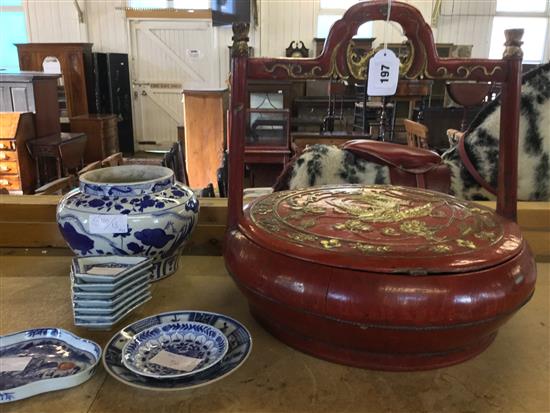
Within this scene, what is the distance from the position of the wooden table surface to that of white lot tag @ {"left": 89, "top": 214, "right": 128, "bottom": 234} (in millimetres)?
131

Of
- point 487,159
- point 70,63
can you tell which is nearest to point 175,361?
point 487,159

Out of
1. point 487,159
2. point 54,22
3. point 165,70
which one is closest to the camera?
point 487,159

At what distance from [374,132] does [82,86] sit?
3674 mm

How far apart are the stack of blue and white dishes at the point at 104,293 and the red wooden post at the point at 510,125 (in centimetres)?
54

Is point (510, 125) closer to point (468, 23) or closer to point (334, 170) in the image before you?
point (334, 170)

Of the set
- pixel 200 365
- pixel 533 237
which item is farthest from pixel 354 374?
pixel 533 237

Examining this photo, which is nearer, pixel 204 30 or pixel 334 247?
pixel 334 247

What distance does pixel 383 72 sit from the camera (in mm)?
595

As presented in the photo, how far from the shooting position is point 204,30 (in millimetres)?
6434

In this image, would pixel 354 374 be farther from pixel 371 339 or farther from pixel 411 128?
pixel 411 128

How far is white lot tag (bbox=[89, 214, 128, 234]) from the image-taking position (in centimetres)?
72

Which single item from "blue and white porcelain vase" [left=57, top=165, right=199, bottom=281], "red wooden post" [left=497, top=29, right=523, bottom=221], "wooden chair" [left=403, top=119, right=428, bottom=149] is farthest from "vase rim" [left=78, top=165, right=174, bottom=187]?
"wooden chair" [left=403, top=119, right=428, bottom=149]

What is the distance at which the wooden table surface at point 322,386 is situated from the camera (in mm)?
525

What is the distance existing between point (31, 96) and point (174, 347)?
461 cm
